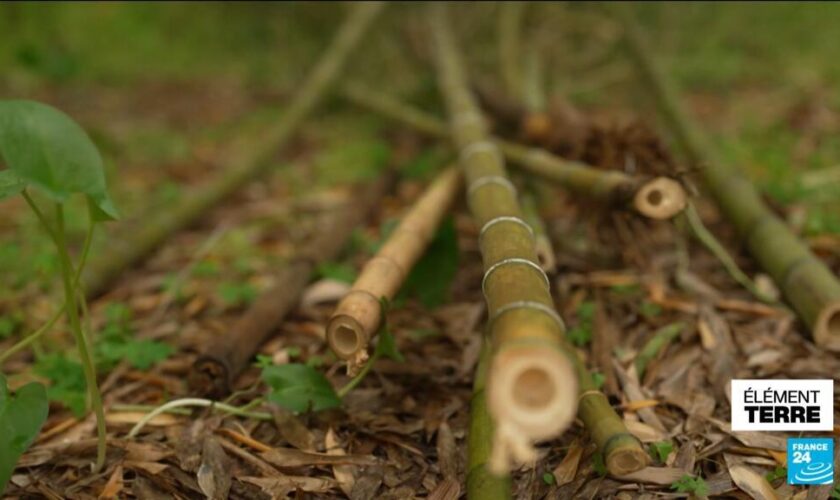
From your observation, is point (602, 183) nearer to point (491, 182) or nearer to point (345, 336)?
point (491, 182)

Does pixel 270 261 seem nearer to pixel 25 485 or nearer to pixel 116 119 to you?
pixel 25 485

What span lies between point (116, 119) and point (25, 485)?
2612 mm

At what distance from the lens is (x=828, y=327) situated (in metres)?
1.52

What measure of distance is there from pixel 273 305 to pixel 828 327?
1.24 m

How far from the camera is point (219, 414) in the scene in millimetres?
1475

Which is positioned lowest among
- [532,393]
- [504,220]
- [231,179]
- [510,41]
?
[532,393]

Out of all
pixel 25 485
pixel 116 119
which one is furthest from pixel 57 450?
pixel 116 119

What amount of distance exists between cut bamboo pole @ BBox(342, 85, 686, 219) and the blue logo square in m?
0.53

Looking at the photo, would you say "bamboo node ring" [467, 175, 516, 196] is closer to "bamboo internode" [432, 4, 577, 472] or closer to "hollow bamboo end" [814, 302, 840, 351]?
"bamboo internode" [432, 4, 577, 472]

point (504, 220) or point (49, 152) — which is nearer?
point (49, 152)

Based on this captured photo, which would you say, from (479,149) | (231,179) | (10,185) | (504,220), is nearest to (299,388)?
(504,220)

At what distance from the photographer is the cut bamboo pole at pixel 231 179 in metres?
2.08

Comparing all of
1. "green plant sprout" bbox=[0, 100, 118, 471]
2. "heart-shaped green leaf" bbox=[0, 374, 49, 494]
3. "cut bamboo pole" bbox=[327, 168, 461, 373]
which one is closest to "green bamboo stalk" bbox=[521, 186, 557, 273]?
"cut bamboo pole" bbox=[327, 168, 461, 373]

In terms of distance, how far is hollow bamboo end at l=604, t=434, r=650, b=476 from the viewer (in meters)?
1.14
